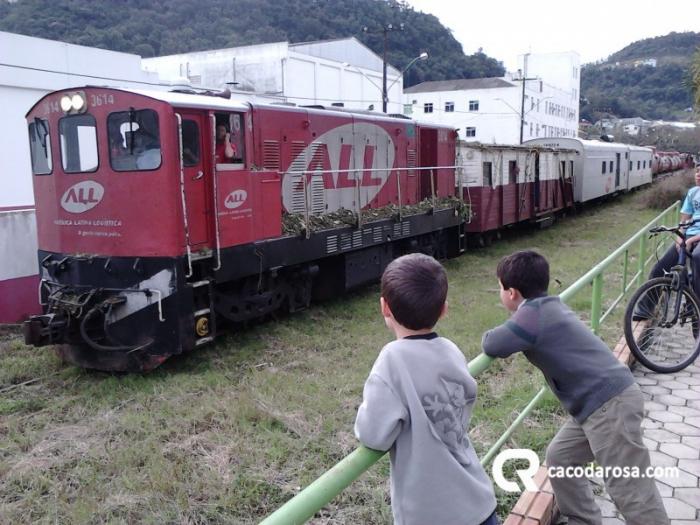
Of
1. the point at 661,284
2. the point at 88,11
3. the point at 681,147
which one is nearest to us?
the point at 661,284

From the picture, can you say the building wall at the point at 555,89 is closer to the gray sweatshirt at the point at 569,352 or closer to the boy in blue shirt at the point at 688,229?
the boy in blue shirt at the point at 688,229

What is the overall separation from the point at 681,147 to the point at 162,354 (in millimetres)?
77953

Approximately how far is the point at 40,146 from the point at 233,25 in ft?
219

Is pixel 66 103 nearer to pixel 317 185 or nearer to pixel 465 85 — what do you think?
pixel 317 185

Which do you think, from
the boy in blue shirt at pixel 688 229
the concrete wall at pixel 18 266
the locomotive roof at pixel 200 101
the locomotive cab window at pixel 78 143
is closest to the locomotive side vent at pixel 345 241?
the locomotive roof at pixel 200 101

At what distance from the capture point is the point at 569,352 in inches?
107

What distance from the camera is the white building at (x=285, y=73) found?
1362 inches

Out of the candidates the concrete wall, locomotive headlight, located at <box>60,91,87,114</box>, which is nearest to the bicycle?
locomotive headlight, located at <box>60,91,87,114</box>

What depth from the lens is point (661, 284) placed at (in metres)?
5.35

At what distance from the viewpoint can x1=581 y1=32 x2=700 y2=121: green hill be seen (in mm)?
109062

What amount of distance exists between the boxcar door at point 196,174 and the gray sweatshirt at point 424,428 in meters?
4.81

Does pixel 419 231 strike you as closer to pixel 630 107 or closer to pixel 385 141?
pixel 385 141

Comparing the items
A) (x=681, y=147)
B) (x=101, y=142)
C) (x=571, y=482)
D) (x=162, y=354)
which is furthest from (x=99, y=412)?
(x=681, y=147)

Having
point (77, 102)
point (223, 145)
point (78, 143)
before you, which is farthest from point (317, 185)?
point (77, 102)
